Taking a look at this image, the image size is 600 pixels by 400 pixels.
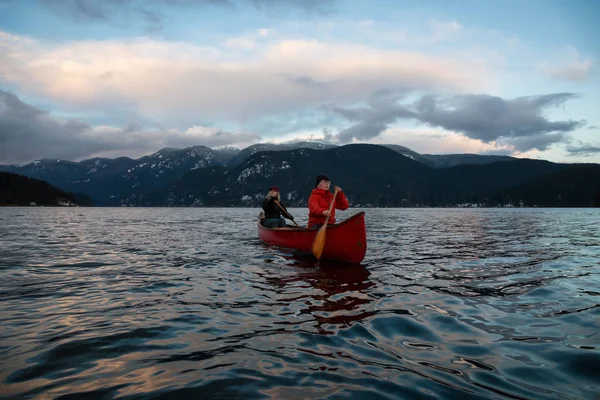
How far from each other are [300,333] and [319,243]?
24.6ft

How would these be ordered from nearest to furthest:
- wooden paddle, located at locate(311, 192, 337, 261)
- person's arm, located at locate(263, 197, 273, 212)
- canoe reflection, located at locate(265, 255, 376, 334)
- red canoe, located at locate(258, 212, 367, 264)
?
canoe reflection, located at locate(265, 255, 376, 334)
red canoe, located at locate(258, 212, 367, 264)
wooden paddle, located at locate(311, 192, 337, 261)
person's arm, located at locate(263, 197, 273, 212)

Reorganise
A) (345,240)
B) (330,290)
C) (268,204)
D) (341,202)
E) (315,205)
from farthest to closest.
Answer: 1. (268,204)
2. (341,202)
3. (315,205)
4. (345,240)
5. (330,290)

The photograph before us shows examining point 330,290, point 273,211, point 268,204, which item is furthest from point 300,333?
point 273,211

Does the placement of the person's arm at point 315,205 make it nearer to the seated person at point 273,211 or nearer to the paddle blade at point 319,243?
the paddle blade at point 319,243

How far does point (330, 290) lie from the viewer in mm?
9305

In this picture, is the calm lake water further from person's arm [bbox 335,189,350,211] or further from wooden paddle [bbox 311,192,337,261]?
person's arm [bbox 335,189,350,211]

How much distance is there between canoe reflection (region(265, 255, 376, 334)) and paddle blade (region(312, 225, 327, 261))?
1.54 ft

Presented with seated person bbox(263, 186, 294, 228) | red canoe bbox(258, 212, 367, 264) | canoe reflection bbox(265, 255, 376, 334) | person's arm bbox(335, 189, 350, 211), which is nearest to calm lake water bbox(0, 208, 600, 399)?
canoe reflection bbox(265, 255, 376, 334)

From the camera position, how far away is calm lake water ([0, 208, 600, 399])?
4133 mm

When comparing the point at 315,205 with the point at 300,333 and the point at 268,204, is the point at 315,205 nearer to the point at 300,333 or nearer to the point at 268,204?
the point at 268,204

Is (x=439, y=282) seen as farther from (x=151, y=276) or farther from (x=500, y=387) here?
(x=151, y=276)

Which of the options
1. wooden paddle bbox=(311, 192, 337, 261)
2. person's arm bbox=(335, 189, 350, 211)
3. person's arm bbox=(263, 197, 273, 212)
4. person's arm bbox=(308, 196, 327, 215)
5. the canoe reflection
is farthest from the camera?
person's arm bbox=(263, 197, 273, 212)

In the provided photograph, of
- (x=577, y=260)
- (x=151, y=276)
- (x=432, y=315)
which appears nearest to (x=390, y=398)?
(x=432, y=315)

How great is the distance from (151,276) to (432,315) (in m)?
8.20
